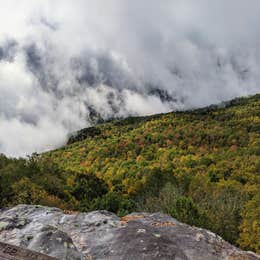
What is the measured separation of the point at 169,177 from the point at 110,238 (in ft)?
228

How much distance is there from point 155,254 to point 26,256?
31.5ft

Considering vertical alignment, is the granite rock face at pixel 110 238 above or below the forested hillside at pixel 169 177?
below

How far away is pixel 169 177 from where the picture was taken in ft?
284

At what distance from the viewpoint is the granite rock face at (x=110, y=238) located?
48.4 feet

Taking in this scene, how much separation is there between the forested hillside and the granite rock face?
15254 millimetres

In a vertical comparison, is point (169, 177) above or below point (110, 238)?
above

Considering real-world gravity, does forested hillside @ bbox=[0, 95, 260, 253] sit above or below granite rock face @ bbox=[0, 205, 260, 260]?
above

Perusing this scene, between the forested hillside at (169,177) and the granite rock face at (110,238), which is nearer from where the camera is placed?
the granite rock face at (110,238)

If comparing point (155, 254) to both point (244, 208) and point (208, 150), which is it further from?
point (208, 150)

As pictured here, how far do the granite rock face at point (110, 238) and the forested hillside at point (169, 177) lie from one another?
50.0ft

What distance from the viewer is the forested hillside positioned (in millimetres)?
46531

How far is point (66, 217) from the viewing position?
71.7 feet

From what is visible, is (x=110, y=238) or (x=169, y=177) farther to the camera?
(x=169, y=177)

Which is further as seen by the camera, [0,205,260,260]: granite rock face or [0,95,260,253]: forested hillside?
[0,95,260,253]: forested hillside
